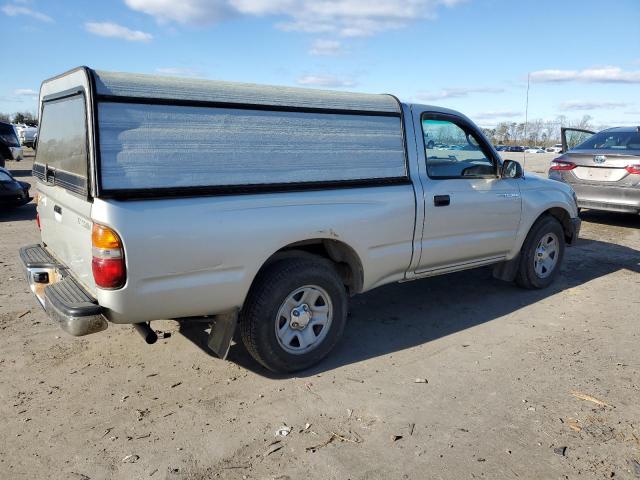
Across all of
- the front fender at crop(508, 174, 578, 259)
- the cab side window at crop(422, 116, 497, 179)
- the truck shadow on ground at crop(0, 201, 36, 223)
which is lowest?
the truck shadow on ground at crop(0, 201, 36, 223)

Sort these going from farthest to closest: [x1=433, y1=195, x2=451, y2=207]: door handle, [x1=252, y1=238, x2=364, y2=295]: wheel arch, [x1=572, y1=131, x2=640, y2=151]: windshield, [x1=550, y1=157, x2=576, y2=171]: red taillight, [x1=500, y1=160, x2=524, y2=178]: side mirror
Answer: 1. [x1=550, y1=157, x2=576, y2=171]: red taillight
2. [x1=572, y1=131, x2=640, y2=151]: windshield
3. [x1=500, y1=160, x2=524, y2=178]: side mirror
4. [x1=433, y1=195, x2=451, y2=207]: door handle
5. [x1=252, y1=238, x2=364, y2=295]: wheel arch

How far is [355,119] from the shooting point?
4.09 m

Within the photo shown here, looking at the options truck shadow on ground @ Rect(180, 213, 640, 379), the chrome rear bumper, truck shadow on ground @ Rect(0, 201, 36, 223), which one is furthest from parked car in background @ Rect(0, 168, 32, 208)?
truck shadow on ground @ Rect(180, 213, 640, 379)

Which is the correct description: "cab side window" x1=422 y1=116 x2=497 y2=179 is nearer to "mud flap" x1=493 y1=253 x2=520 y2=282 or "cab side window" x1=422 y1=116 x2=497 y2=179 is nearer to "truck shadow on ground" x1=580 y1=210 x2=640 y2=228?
"mud flap" x1=493 y1=253 x2=520 y2=282

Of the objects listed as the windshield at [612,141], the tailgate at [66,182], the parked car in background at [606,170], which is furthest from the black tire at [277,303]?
the windshield at [612,141]

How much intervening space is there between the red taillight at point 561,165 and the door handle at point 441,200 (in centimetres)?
582

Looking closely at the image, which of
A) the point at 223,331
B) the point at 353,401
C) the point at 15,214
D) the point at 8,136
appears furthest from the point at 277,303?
the point at 8,136

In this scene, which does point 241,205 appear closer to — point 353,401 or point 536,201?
point 353,401

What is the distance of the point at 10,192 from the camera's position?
9.67 m

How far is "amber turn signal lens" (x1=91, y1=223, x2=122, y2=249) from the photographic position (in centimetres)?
293

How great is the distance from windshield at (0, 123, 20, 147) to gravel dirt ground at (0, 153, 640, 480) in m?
17.5

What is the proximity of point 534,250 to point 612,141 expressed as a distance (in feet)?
16.6

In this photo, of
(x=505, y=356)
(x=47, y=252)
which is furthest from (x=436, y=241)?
(x=47, y=252)

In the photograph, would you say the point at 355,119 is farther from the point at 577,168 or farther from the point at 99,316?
the point at 577,168
